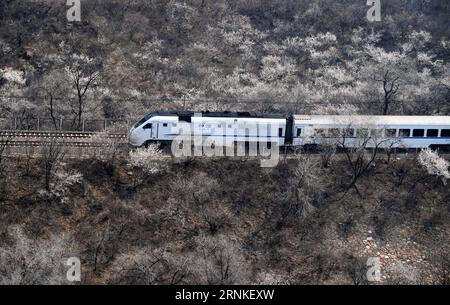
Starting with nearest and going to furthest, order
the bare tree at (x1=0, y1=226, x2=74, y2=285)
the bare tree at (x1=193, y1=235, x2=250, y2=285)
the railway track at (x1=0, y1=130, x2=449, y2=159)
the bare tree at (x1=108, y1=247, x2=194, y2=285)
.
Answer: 1. the bare tree at (x1=0, y1=226, x2=74, y2=285)
2. the bare tree at (x1=193, y1=235, x2=250, y2=285)
3. the bare tree at (x1=108, y1=247, x2=194, y2=285)
4. the railway track at (x1=0, y1=130, x2=449, y2=159)

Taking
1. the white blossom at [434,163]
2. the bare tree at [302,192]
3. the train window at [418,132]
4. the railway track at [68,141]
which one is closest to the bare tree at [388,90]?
the train window at [418,132]

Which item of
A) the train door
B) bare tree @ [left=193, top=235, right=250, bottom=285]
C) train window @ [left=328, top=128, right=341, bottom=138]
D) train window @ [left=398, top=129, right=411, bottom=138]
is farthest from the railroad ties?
train window @ [left=398, top=129, right=411, bottom=138]

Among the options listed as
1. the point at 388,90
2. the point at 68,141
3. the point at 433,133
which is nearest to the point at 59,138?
the point at 68,141

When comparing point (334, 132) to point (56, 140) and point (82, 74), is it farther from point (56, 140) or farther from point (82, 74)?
point (82, 74)

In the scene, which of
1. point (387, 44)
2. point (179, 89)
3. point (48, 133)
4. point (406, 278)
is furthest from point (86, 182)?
point (387, 44)

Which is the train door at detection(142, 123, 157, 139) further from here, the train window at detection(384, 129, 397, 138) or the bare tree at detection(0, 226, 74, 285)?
the train window at detection(384, 129, 397, 138)

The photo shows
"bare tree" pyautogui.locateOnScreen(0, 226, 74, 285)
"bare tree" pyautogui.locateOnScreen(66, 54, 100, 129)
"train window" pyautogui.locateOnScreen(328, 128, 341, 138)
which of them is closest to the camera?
"bare tree" pyautogui.locateOnScreen(0, 226, 74, 285)

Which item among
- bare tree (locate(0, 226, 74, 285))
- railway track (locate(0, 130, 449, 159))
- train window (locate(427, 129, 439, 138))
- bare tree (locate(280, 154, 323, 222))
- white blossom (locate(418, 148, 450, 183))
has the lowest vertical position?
bare tree (locate(0, 226, 74, 285))

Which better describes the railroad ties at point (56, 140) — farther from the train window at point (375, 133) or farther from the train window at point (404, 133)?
the train window at point (404, 133)

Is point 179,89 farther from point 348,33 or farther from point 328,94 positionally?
point 348,33
